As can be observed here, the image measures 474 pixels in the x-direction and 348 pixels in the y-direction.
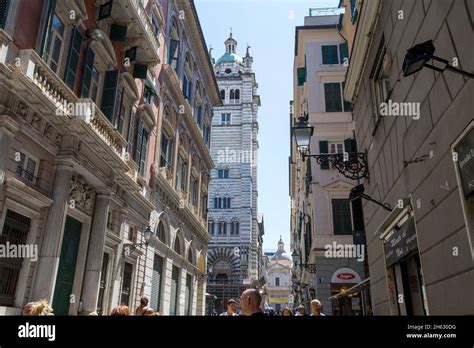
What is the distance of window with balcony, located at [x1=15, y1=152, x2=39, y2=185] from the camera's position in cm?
912

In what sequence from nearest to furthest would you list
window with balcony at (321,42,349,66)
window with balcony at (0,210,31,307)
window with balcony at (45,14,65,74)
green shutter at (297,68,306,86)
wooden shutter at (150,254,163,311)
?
window with balcony at (0,210,31,307) → window with balcony at (45,14,65,74) → wooden shutter at (150,254,163,311) → window with balcony at (321,42,349,66) → green shutter at (297,68,306,86)

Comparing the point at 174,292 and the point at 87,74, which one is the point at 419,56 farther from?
the point at 174,292

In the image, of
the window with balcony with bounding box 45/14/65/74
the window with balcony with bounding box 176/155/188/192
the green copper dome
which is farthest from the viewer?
the green copper dome

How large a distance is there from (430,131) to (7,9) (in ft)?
28.9

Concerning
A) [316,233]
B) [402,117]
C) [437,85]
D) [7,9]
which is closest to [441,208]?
[437,85]

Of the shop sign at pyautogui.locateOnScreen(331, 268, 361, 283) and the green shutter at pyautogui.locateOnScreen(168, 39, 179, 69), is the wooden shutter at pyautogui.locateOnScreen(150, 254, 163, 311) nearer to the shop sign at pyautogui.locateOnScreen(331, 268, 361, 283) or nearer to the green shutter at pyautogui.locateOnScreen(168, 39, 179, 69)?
the shop sign at pyautogui.locateOnScreen(331, 268, 361, 283)

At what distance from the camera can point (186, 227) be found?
24359 millimetres

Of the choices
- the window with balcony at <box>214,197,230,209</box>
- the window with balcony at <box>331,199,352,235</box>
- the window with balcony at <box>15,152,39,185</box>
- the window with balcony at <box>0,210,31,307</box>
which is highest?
the window with balcony at <box>214,197,230,209</box>

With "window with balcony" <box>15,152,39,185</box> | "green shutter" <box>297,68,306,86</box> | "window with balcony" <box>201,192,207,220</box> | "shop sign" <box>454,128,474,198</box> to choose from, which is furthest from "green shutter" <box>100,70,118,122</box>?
"window with balcony" <box>201,192,207,220</box>

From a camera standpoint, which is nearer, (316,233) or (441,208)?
(441,208)

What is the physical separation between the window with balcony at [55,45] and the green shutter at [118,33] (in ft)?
8.97

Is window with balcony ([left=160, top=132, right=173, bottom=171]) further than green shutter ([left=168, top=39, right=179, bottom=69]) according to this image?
No

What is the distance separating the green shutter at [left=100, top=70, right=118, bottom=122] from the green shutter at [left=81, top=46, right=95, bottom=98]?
3.50 feet
